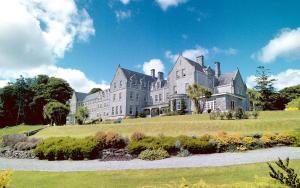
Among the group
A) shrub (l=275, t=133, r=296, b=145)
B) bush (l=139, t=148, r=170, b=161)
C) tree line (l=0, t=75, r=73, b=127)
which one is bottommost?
bush (l=139, t=148, r=170, b=161)

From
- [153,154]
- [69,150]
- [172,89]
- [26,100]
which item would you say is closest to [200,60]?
[172,89]

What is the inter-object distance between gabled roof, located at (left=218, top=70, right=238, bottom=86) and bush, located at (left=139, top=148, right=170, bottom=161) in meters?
40.9

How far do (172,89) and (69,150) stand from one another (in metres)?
40.6

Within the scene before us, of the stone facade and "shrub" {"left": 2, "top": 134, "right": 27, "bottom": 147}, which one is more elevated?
the stone facade

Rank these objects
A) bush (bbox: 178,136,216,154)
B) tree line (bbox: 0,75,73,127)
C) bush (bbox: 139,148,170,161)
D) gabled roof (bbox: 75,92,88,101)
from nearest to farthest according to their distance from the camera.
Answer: bush (bbox: 139,148,170,161) → bush (bbox: 178,136,216,154) → tree line (bbox: 0,75,73,127) → gabled roof (bbox: 75,92,88,101)

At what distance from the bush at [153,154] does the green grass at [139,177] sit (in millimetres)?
3993

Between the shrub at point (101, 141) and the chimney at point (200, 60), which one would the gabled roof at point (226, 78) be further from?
the shrub at point (101, 141)

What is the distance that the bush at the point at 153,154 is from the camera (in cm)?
1723

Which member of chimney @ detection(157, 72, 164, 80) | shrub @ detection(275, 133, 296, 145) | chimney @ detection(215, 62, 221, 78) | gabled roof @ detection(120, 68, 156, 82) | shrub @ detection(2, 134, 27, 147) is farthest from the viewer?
chimney @ detection(157, 72, 164, 80)

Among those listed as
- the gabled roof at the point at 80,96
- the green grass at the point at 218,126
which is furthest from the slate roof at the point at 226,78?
the gabled roof at the point at 80,96

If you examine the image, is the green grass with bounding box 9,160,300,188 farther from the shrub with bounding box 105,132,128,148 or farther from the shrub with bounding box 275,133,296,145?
the shrub with bounding box 275,133,296,145

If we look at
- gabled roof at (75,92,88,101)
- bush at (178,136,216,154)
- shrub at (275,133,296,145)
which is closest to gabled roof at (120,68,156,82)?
gabled roof at (75,92,88,101)

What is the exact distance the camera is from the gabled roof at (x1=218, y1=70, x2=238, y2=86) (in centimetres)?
5597

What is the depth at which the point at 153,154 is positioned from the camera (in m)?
17.5
